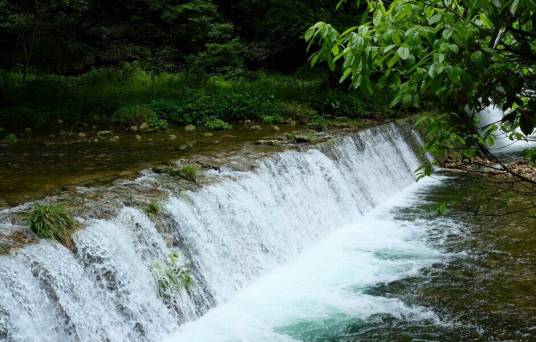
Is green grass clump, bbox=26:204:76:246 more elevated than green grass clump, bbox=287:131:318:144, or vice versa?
green grass clump, bbox=26:204:76:246

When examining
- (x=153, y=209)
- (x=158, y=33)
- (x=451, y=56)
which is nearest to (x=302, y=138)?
(x=153, y=209)

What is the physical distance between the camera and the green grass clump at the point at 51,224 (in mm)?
5402

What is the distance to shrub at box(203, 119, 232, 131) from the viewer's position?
14250mm

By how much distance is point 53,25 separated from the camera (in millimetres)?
18062

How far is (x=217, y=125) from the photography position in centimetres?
1428

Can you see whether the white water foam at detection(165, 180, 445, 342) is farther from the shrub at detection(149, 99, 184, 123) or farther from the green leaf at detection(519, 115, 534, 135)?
the shrub at detection(149, 99, 184, 123)

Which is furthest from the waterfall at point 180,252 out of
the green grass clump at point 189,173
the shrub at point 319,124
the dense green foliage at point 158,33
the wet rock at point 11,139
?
the dense green foliage at point 158,33

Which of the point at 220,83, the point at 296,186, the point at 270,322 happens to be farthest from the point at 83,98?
the point at 270,322

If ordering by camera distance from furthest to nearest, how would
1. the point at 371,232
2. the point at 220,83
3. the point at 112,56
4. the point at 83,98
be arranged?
the point at 112,56 → the point at 220,83 → the point at 83,98 → the point at 371,232

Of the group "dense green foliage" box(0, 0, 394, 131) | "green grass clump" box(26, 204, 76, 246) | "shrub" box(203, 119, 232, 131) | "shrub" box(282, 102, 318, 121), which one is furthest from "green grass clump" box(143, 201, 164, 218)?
"shrub" box(282, 102, 318, 121)

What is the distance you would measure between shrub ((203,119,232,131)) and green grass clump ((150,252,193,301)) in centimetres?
798

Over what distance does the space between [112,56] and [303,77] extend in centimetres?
777

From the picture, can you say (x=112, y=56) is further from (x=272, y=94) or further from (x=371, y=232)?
(x=371, y=232)

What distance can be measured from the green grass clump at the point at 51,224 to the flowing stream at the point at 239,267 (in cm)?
14
